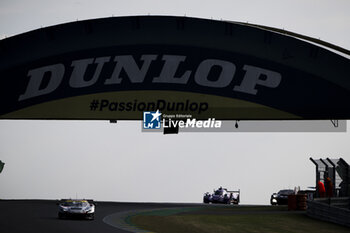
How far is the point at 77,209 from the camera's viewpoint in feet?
97.2

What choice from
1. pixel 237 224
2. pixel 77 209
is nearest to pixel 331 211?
pixel 237 224

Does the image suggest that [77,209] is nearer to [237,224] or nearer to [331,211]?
[237,224]

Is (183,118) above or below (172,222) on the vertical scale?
above

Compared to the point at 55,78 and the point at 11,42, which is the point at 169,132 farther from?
the point at 11,42

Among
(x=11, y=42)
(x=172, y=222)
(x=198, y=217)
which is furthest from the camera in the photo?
(x=11, y=42)

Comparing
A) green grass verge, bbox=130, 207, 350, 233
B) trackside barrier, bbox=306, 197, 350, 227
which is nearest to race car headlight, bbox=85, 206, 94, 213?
green grass verge, bbox=130, 207, 350, 233

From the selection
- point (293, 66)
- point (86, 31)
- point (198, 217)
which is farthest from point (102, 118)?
point (293, 66)

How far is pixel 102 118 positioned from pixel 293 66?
8838 mm

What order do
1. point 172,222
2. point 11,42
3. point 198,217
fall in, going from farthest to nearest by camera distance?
point 11,42 → point 198,217 → point 172,222

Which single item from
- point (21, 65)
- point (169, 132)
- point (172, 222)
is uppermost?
point (21, 65)

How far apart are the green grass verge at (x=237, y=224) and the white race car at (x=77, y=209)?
183 cm

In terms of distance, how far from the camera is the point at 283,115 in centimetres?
3192

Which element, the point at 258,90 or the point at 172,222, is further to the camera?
the point at 258,90

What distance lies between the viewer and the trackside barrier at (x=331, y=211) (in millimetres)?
26516
